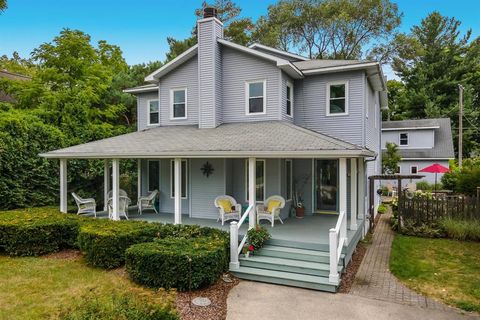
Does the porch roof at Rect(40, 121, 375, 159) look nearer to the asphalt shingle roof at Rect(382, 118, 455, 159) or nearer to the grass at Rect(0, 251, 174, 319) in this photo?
the grass at Rect(0, 251, 174, 319)

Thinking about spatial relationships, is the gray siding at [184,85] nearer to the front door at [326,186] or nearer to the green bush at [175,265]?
the front door at [326,186]

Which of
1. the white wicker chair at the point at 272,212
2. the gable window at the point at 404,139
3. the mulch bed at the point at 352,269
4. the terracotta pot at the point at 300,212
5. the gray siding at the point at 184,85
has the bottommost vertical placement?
the mulch bed at the point at 352,269

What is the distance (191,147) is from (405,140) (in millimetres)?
23939

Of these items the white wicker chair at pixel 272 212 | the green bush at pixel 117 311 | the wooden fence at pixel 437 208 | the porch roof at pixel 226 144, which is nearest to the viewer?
the green bush at pixel 117 311

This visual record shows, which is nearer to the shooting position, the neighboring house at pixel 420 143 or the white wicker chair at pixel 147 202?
the white wicker chair at pixel 147 202

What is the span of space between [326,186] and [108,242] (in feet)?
26.9

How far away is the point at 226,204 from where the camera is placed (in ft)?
38.7

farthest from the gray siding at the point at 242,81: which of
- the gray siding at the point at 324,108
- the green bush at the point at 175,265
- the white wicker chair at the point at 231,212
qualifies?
the green bush at the point at 175,265

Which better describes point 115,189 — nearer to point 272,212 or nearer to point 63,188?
point 63,188

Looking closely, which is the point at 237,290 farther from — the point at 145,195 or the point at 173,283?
the point at 145,195

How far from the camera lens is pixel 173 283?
7.36 metres

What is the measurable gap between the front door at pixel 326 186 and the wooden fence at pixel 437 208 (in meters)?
2.65

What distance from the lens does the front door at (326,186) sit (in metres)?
13.1

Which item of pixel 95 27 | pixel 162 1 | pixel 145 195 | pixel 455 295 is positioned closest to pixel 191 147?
pixel 145 195
